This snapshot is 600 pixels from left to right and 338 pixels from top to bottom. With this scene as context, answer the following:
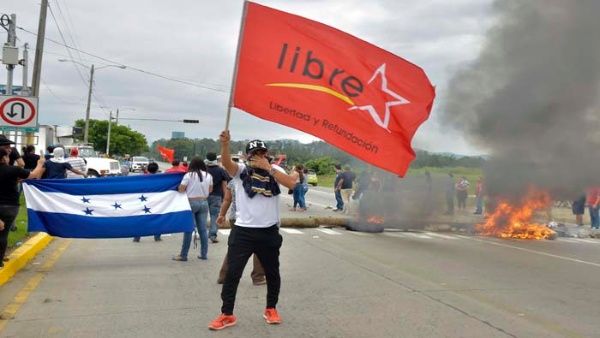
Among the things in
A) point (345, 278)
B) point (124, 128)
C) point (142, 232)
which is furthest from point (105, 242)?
point (124, 128)

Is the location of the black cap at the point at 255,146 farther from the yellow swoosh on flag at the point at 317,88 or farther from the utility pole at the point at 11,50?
the utility pole at the point at 11,50

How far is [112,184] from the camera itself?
28.5ft

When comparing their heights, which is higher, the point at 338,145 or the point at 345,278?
the point at 338,145

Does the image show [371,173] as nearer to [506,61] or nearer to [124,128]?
[506,61]

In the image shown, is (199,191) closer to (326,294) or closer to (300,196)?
(326,294)

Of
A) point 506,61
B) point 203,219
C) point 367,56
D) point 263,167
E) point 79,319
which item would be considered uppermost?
point 506,61

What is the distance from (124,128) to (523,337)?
9885 centimetres

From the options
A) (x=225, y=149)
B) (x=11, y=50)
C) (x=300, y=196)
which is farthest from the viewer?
(x=300, y=196)

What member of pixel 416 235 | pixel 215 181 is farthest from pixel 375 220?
pixel 215 181

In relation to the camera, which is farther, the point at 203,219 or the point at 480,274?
the point at 203,219

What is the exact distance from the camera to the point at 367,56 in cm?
654

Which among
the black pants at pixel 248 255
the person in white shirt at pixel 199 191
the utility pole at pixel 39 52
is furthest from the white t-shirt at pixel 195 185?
the utility pole at pixel 39 52

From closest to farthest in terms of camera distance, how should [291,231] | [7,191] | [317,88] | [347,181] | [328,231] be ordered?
[317,88], [7,191], [291,231], [328,231], [347,181]

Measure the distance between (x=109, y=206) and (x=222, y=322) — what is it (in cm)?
424
